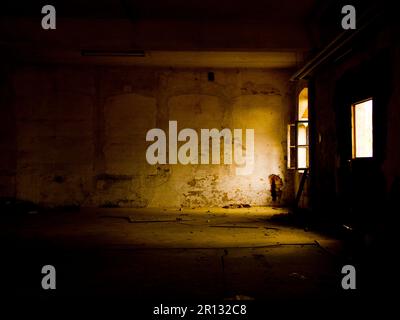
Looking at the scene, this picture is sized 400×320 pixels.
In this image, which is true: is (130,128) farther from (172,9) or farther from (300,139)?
(300,139)

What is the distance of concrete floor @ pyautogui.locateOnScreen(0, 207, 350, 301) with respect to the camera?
2.98 metres

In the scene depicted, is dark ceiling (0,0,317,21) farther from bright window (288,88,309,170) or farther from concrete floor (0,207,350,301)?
concrete floor (0,207,350,301)

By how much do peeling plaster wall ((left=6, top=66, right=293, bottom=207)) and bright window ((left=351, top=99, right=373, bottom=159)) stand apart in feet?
11.9

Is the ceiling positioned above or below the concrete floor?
above

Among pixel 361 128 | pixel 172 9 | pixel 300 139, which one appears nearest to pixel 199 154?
pixel 300 139

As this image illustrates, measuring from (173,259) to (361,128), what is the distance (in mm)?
3641

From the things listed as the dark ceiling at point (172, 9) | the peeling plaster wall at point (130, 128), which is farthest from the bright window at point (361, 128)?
the peeling plaster wall at point (130, 128)

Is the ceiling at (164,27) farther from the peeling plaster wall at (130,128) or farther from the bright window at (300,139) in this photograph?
the peeling plaster wall at (130,128)

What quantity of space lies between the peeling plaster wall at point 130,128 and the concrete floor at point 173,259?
229cm

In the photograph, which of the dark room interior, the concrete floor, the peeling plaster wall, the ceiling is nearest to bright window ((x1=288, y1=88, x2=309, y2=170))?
the dark room interior

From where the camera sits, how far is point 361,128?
553cm

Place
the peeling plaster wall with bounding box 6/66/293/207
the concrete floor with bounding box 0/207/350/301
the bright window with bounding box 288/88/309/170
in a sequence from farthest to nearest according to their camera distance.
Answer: the peeling plaster wall with bounding box 6/66/293/207
the bright window with bounding box 288/88/309/170
the concrete floor with bounding box 0/207/350/301

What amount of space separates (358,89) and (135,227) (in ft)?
13.7
